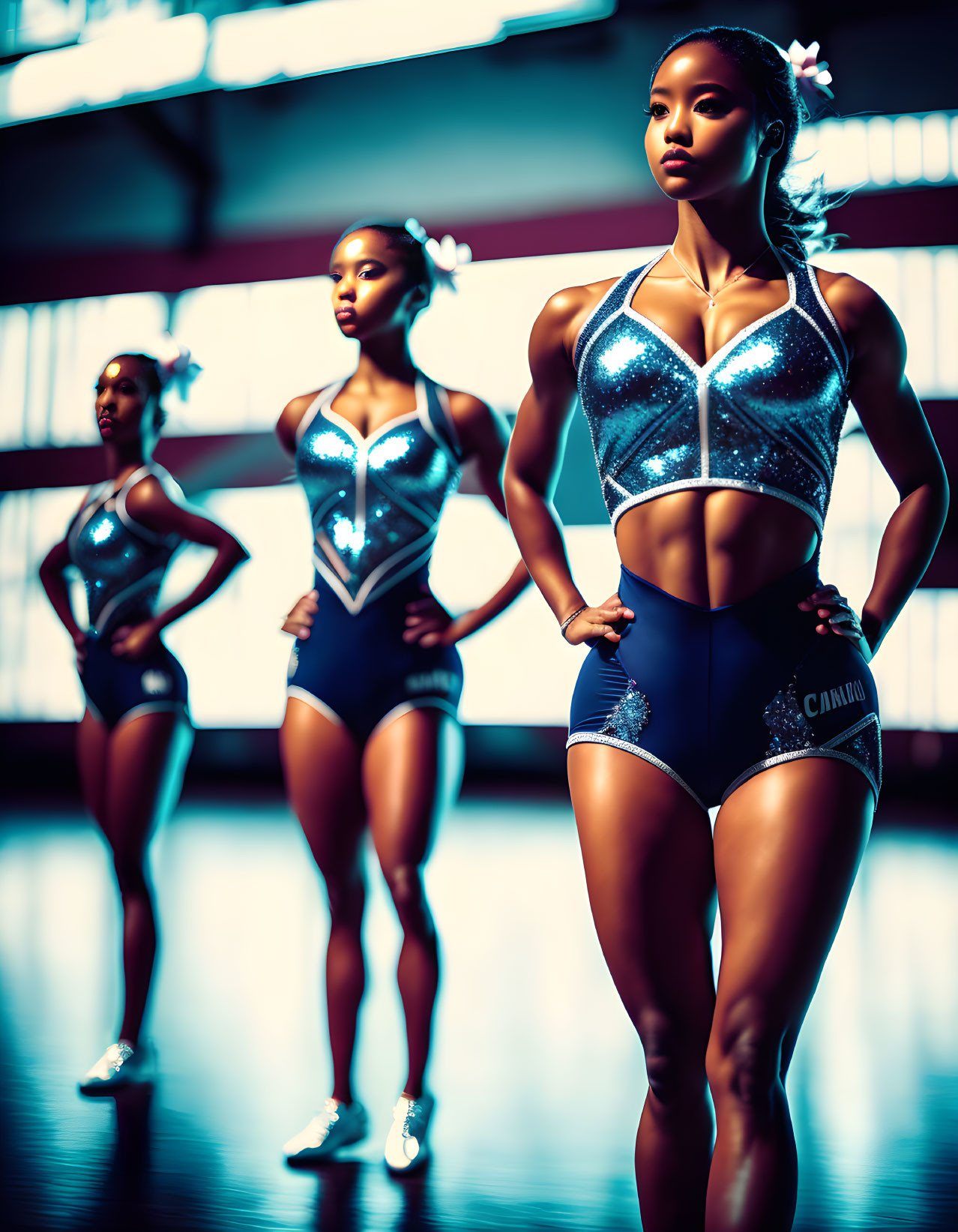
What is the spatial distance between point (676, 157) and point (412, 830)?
1.37 meters

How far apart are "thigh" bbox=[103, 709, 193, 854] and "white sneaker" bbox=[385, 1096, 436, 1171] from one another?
938 mm

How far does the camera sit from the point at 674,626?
1.41 meters

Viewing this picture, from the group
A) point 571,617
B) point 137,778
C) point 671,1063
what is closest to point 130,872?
point 137,778

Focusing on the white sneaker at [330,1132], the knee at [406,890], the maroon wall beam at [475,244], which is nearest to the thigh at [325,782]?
the knee at [406,890]

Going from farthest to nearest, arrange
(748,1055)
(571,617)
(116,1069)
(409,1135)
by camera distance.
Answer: (116,1069) → (409,1135) → (571,617) → (748,1055)

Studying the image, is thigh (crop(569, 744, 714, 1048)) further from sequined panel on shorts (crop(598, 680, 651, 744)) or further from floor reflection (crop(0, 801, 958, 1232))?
floor reflection (crop(0, 801, 958, 1232))

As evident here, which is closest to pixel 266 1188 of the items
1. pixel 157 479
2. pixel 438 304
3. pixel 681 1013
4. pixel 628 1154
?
pixel 628 1154

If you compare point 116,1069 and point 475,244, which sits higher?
point 475,244

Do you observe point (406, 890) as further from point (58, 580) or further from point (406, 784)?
point (58, 580)

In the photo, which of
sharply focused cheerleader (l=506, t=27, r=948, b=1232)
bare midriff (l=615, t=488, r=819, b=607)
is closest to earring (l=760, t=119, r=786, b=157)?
sharply focused cheerleader (l=506, t=27, r=948, b=1232)

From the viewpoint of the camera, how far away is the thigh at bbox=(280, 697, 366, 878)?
222cm

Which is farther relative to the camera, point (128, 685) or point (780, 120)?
point (128, 685)

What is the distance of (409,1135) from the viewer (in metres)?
2.17

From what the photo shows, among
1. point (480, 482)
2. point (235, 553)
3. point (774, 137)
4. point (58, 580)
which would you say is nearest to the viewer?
point (774, 137)
